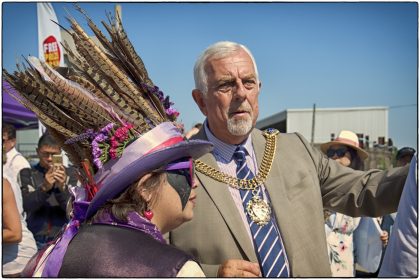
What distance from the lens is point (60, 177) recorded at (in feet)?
14.6

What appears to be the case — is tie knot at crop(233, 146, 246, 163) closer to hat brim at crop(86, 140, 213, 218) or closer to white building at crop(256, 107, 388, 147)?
hat brim at crop(86, 140, 213, 218)

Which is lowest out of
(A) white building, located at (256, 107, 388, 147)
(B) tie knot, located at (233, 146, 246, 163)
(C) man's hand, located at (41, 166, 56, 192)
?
(A) white building, located at (256, 107, 388, 147)

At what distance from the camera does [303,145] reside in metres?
2.70

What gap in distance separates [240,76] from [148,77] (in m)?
0.71

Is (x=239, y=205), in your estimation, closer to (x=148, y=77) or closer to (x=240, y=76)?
(x=240, y=76)

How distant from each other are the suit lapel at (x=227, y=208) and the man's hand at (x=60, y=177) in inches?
92.0

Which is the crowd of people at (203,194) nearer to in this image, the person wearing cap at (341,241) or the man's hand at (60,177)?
the man's hand at (60,177)

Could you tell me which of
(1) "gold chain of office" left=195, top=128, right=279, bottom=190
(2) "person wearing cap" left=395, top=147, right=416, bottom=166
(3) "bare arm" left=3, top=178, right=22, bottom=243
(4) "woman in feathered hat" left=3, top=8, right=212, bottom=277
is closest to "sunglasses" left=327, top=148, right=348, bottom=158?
(2) "person wearing cap" left=395, top=147, right=416, bottom=166

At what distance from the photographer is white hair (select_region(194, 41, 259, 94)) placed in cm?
256

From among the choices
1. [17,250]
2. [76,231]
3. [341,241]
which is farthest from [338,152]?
[76,231]

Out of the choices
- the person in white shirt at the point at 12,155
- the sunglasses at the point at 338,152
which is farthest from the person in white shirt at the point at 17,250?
the sunglasses at the point at 338,152

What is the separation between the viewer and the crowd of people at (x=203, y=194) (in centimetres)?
154

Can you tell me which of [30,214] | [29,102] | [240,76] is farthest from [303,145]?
[30,214]

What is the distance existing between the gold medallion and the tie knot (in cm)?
23
